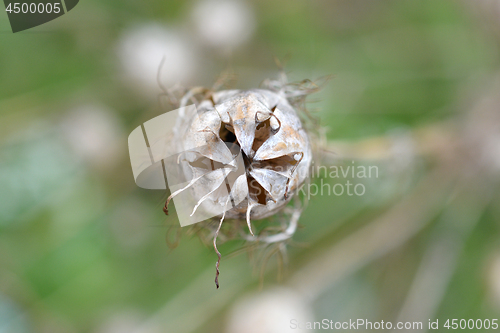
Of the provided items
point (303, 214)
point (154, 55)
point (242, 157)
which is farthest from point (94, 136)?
point (242, 157)

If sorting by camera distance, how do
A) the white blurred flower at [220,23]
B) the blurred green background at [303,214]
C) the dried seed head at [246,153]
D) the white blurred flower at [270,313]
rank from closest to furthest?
1. the dried seed head at [246,153]
2. the white blurred flower at [270,313]
3. the blurred green background at [303,214]
4. the white blurred flower at [220,23]

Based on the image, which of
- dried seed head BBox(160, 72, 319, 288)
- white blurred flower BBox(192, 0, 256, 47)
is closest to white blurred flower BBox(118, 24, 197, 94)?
white blurred flower BBox(192, 0, 256, 47)

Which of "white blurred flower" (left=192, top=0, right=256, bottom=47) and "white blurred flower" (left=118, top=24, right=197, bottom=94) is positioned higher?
"white blurred flower" (left=192, top=0, right=256, bottom=47)

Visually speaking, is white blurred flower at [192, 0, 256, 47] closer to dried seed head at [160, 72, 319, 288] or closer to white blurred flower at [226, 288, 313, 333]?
dried seed head at [160, 72, 319, 288]

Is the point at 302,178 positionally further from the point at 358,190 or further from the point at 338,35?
the point at 338,35

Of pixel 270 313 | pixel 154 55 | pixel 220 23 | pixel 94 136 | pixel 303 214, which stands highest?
pixel 220 23

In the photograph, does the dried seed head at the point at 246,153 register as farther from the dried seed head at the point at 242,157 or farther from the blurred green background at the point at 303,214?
the blurred green background at the point at 303,214

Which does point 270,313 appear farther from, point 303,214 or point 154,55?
point 154,55

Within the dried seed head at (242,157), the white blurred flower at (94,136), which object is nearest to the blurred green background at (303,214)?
the white blurred flower at (94,136)
